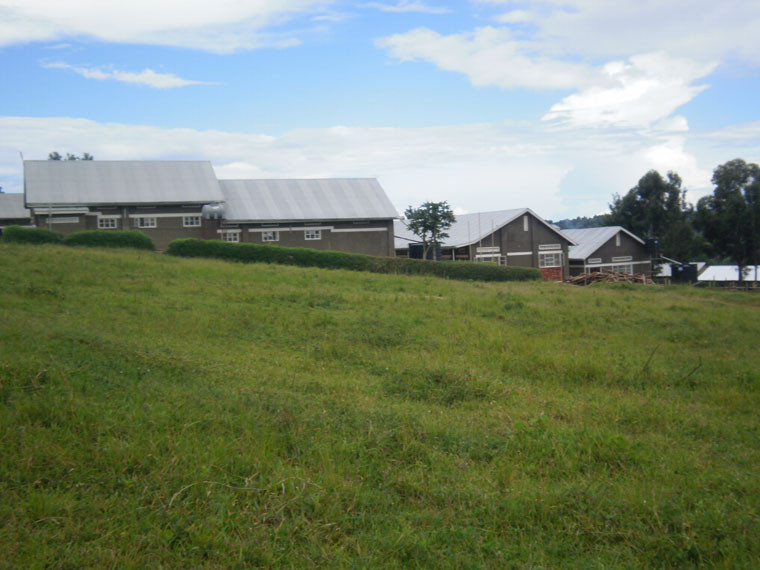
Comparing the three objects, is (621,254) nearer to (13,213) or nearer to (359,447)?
(359,447)

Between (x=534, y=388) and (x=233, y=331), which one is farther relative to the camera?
(x=233, y=331)

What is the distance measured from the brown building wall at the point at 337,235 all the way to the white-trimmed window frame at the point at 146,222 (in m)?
4.07

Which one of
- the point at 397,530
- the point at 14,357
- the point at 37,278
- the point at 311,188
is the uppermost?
the point at 311,188

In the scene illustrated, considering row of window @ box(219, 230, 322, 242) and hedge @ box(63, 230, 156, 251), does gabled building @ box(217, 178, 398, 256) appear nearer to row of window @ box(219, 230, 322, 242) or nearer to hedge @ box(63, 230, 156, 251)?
row of window @ box(219, 230, 322, 242)

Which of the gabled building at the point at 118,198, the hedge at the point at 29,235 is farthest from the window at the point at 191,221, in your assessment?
the hedge at the point at 29,235

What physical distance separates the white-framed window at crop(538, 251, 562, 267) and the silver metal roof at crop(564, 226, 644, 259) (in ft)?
12.2

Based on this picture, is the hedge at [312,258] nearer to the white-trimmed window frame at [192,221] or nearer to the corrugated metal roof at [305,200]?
the white-trimmed window frame at [192,221]

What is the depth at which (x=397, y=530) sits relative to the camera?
4891 mm

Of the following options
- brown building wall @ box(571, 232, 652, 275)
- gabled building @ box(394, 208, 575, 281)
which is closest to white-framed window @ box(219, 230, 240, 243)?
gabled building @ box(394, 208, 575, 281)

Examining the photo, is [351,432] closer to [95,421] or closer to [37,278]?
[95,421]

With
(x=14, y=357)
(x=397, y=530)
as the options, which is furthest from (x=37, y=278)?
(x=397, y=530)

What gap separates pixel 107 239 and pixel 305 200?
1592cm

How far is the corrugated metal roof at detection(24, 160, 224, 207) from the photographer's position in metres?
36.2

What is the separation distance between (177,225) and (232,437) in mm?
34139
